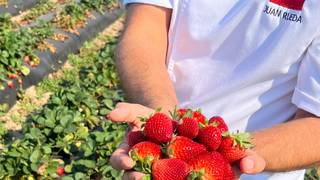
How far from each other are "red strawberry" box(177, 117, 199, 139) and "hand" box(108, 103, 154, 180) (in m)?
0.15

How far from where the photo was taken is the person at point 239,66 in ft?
6.60

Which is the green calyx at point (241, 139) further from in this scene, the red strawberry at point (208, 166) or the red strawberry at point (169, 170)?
the red strawberry at point (169, 170)

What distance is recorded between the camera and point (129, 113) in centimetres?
183

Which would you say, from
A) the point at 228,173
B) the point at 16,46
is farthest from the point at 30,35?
the point at 228,173

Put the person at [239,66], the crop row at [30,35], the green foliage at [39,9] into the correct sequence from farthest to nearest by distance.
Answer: the green foliage at [39,9], the crop row at [30,35], the person at [239,66]

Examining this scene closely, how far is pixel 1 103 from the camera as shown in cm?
580

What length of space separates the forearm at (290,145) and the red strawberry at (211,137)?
20 cm

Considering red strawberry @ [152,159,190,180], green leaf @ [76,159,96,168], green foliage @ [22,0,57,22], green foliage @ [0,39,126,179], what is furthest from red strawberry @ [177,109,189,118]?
green foliage @ [22,0,57,22]

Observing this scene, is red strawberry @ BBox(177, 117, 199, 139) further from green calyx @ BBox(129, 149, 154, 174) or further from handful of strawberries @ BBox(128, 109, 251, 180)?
green calyx @ BBox(129, 149, 154, 174)

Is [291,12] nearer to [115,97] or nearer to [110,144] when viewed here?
[110,144]

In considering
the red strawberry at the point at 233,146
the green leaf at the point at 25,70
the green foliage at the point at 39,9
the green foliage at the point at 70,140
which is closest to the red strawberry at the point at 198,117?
the red strawberry at the point at 233,146

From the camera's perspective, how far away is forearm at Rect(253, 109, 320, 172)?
193cm

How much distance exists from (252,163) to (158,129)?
0.96 ft

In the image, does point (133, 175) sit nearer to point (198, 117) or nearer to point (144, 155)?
point (144, 155)
